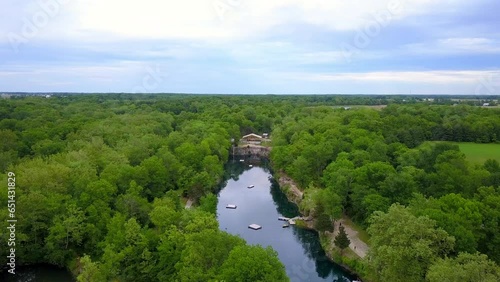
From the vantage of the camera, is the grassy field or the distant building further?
the distant building

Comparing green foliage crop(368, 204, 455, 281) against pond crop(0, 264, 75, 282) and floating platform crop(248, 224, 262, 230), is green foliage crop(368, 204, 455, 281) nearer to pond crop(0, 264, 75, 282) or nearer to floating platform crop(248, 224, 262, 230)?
floating platform crop(248, 224, 262, 230)

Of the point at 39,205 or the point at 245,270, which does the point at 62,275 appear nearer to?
the point at 39,205

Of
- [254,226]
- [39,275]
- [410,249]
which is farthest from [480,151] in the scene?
[39,275]

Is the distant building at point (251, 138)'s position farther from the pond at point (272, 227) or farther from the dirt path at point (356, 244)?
the dirt path at point (356, 244)

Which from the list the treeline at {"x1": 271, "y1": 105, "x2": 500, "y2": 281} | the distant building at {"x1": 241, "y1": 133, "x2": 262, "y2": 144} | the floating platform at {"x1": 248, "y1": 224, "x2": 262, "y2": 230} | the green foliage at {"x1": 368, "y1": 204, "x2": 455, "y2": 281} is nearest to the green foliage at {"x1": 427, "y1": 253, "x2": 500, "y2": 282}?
the treeline at {"x1": 271, "y1": 105, "x2": 500, "y2": 281}

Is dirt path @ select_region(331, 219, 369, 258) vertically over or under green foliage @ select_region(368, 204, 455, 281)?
under

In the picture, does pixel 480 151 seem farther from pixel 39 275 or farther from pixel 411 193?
pixel 39 275
